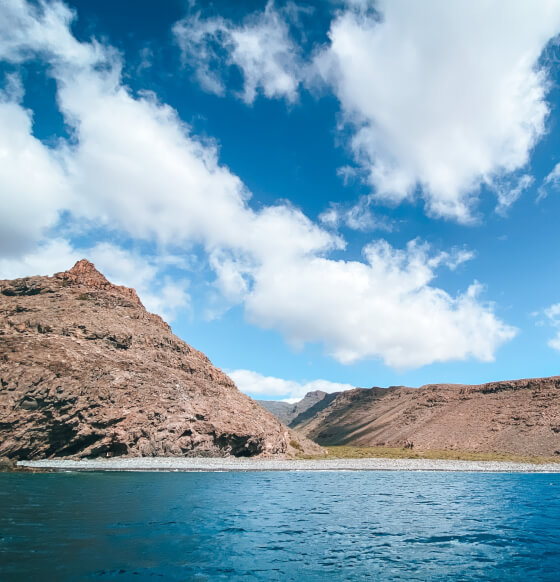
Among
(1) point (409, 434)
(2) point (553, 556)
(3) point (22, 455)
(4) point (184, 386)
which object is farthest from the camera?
(1) point (409, 434)

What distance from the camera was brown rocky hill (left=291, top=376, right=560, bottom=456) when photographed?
4043 inches

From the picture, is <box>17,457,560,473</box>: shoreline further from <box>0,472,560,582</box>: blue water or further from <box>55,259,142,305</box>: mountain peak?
<box>55,259,142,305</box>: mountain peak

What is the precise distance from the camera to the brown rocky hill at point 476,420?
10269 centimetres

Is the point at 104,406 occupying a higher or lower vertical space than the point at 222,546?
higher

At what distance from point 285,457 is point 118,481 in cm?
4438

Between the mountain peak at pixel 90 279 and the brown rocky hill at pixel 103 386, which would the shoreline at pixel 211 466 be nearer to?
the brown rocky hill at pixel 103 386

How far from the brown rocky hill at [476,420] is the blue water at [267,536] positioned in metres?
83.5

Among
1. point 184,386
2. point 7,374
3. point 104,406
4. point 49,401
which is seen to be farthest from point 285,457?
point 7,374

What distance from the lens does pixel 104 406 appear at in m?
60.8

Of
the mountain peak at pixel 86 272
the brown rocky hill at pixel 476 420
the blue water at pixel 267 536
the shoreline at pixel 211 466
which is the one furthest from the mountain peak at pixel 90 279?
the brown rocky hill at pixel 476 420

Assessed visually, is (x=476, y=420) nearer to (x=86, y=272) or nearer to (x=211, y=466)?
(x=211, y=466)

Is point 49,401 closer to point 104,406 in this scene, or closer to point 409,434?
point 104,406

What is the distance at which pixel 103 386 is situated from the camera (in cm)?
6284

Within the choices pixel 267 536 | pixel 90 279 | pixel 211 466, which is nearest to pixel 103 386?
pixel 211 466
